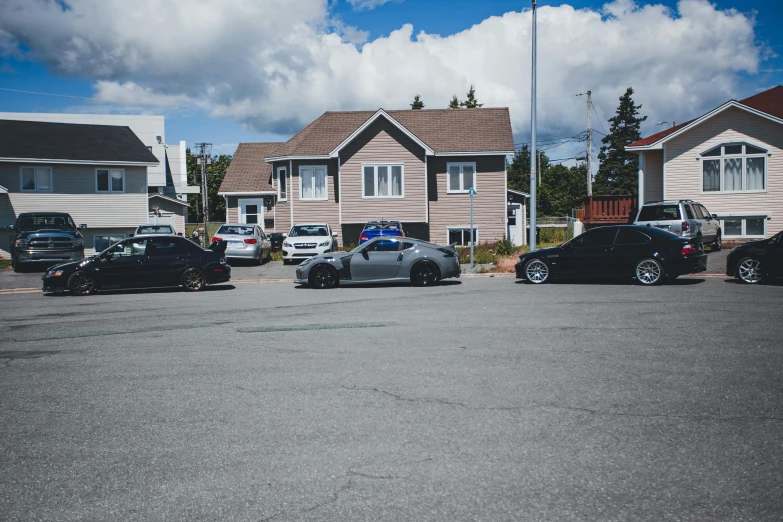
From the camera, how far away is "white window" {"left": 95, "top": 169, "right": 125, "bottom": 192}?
A: 3756 centimetres

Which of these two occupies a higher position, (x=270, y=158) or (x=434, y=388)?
(x=270, y=158)

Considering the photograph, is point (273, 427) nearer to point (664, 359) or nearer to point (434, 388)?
point (434, 388)

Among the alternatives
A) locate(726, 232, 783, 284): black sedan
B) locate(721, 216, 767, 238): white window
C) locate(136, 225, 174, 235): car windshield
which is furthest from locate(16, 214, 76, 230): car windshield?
locate(721, 216, 767, 238): white window

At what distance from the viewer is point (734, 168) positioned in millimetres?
29531

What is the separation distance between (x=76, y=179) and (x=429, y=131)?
19024 millimetres

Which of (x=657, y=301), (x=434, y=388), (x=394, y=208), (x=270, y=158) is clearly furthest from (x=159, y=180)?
(x=434, y=388)

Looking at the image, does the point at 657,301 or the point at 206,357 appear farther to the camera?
the point at 657,301

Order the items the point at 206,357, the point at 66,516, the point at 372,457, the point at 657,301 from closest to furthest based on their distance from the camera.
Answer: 1. the point at 66,516
2. the point at 372,457
3. the point at 206,357
4. the point at 657,301

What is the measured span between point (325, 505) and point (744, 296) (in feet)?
39.5

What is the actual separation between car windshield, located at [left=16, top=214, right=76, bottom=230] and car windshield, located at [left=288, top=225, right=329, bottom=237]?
9503mm

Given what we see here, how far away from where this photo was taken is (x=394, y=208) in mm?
35406

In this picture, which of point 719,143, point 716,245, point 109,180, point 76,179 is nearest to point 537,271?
point 716,245

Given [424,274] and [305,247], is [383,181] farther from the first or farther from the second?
[424,274]

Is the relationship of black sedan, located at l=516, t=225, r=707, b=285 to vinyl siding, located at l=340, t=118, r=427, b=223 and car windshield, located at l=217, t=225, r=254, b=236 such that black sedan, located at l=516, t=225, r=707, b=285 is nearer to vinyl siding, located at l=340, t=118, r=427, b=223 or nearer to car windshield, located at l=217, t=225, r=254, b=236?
car windshield, located at l=217, t=225, r=254, b=236
